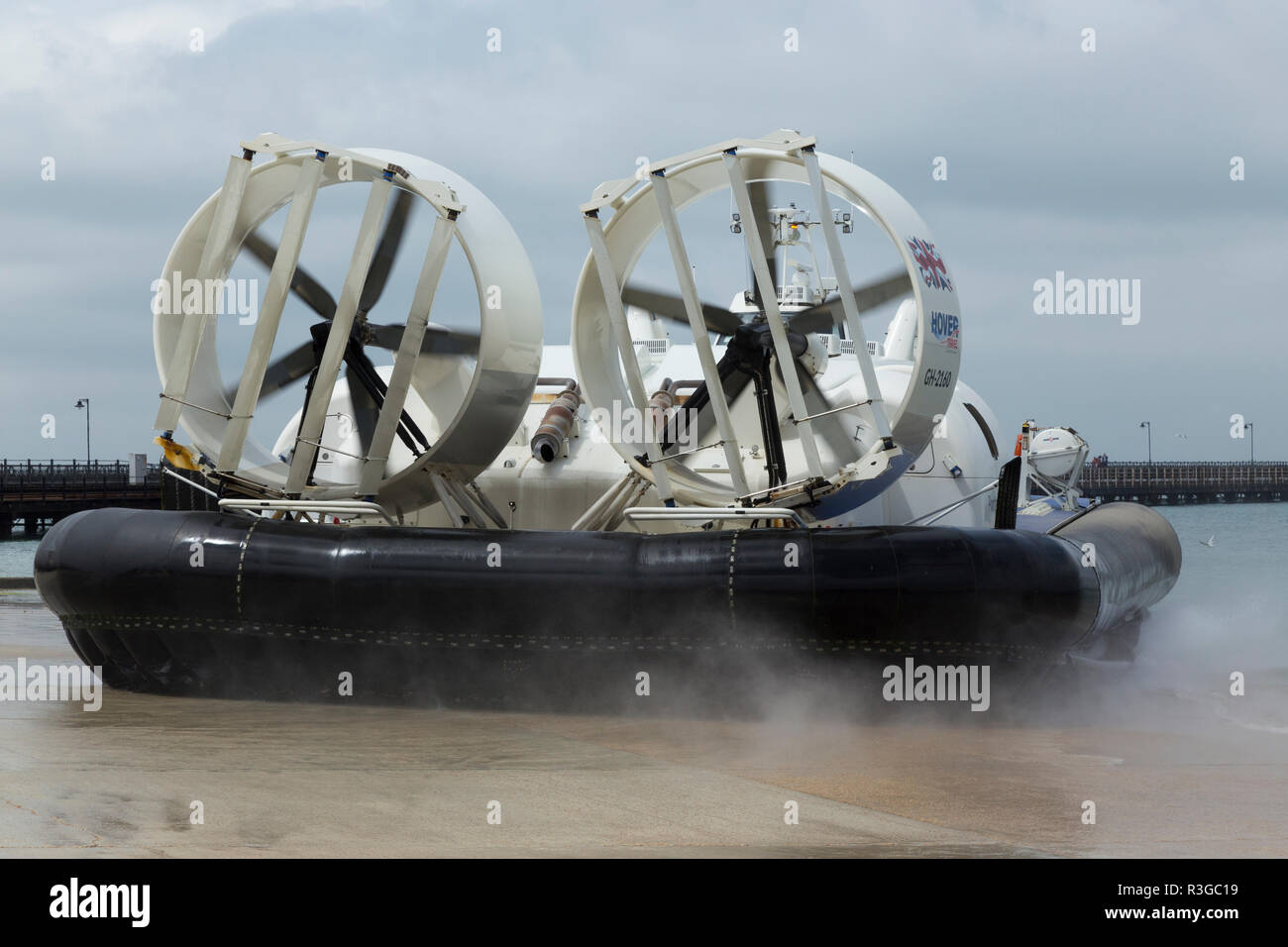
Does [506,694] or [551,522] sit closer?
[506,694]

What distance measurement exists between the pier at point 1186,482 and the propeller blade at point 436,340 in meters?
61.5

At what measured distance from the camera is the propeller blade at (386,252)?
28.1 feet

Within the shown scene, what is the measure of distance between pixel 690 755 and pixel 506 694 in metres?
1.34

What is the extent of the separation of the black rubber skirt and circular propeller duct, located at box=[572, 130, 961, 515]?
848 mm

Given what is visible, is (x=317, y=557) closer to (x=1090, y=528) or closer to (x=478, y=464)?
(x=478, y=464)

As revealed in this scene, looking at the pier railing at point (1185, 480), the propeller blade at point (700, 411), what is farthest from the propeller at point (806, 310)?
the pier railing at point (1185, 480)

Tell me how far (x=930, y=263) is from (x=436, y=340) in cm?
293

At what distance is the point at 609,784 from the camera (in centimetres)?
541

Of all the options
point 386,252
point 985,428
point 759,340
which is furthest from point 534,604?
point 985,428

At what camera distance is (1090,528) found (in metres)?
9.19

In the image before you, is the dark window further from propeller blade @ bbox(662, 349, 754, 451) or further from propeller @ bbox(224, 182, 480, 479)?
propeller @ bbox(224, 182, 480, 479)

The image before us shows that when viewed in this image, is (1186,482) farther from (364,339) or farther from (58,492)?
(364,339)

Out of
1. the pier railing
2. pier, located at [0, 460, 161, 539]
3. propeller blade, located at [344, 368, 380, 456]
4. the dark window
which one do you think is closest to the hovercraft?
propeller blade, located at [344, 368, 380, 456]
